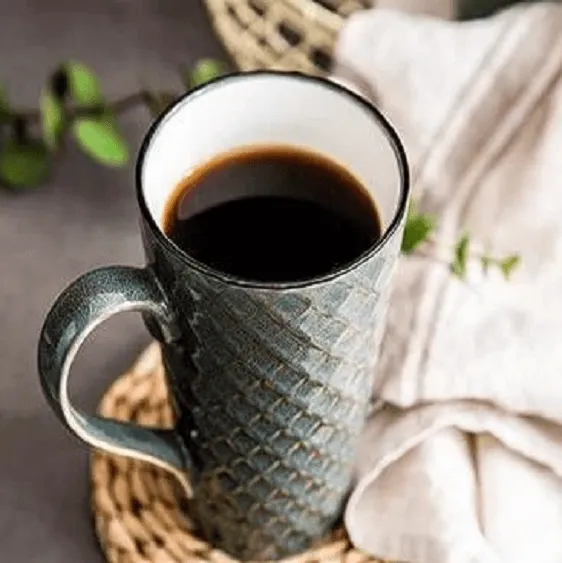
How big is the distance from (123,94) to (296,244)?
9.6 inches

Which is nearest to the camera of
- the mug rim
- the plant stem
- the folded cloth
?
the mug rim

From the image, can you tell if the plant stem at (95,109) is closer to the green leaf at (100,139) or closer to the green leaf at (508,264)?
the green leaf at (100,139)

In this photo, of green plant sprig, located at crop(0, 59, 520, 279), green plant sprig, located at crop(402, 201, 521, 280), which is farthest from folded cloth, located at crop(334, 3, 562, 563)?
green plant sprig, located at crop(0, 59, 520, 279)

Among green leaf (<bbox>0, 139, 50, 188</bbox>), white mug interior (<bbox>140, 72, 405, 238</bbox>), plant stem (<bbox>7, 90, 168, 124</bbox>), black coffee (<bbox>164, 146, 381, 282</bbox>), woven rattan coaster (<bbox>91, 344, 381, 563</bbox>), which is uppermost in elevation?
white mug interior (<bbox>140, 72, 405, 238</bbox>)

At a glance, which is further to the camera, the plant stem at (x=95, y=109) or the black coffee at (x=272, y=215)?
the plant stem at (x=95, y=109)

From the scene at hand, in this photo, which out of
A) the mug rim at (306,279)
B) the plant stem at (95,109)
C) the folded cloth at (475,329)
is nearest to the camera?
the mug rim at (306,279)

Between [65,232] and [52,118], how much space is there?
55mm

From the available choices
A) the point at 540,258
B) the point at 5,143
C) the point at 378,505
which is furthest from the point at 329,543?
the point at 5,143

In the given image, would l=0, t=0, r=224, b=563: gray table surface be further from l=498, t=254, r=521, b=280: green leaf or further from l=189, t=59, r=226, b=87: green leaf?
l=498, t=254, r=521, b=280: green leaf

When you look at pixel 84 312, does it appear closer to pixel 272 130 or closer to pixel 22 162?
pixel 272 130

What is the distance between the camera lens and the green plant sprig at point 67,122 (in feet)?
2.22

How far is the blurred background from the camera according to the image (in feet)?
2.06

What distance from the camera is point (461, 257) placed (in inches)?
23.3

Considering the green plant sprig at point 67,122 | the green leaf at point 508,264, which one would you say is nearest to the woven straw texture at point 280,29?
the green plant sprig at point 67,122
